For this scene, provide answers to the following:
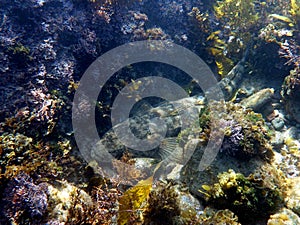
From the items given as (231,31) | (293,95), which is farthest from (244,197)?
(231,31)

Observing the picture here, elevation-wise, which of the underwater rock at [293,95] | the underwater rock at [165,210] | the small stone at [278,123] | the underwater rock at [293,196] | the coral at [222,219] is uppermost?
the underwater rock at [293,95]

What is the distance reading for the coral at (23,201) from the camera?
3336 mm

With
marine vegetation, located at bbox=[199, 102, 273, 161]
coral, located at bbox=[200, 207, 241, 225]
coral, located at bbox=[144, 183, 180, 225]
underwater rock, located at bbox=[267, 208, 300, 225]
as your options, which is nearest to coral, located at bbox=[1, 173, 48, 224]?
coral, located at bbox=[144, 183, 180, 225]

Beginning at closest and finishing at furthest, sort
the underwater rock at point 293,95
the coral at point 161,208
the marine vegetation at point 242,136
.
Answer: the coral at point 161,208
the marine vegetation at point 242,136
the underwater rock at point 293,95

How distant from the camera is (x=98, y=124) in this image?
6.49m

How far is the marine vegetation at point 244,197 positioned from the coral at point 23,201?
2.60m

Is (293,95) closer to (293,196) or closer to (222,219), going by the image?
(293,196)

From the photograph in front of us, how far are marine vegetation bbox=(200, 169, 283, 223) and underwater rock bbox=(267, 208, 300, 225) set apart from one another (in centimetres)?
11

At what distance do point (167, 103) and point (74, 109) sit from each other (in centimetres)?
265

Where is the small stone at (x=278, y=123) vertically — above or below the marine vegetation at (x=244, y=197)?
above

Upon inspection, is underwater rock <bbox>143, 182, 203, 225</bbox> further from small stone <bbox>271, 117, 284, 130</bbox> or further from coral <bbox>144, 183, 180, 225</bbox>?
small stone <bbox>271, 117, 284, 130</bbox>

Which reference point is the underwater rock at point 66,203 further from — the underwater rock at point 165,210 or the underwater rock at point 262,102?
the underwater rock at point 262,102

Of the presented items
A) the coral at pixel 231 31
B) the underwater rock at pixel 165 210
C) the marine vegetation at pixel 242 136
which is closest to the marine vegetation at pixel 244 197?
the underwater rock at pixel 165 210

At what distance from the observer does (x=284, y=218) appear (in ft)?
11.2
